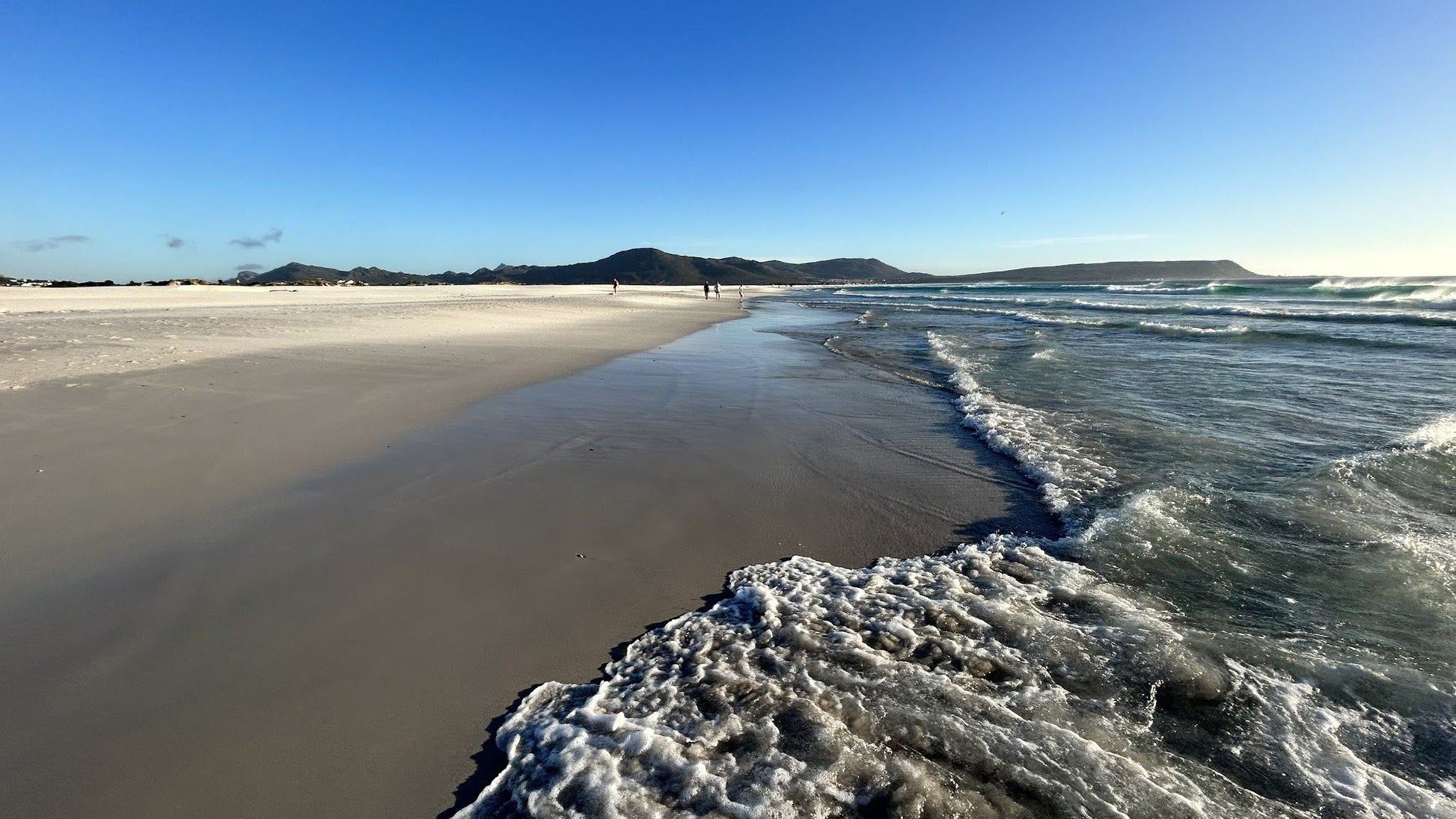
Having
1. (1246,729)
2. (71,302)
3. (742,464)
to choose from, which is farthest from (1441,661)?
(71,302)

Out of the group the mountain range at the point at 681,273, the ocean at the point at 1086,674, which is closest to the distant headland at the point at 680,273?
the mountain range at the point at 681,273

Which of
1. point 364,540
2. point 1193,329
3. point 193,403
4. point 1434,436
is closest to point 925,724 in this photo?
point 364,540

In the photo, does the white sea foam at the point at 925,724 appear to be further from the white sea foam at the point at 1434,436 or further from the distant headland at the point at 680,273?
the distant headland at the point at 680,273

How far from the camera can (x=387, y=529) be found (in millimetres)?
4066

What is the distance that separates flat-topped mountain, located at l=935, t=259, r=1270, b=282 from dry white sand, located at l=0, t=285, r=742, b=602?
404ft

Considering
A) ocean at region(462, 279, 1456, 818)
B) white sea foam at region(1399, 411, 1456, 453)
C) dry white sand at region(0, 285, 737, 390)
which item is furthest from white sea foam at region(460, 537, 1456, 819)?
dry white sand at region(0, 285, 737, 390)

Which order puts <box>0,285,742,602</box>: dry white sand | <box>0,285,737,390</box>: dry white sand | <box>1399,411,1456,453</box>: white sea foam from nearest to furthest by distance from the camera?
1. <box>0,285,742,602</box>: dry white sand
2. <box>1399,411,1456,453</box>: white sea foam
3. <box>0,285,737,390</box>: dry white sand

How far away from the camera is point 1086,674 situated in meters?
2.76

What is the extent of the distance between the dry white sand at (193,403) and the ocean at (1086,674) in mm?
3694

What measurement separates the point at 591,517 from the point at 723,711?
217 cm

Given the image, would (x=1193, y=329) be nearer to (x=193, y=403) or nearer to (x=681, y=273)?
(x=193, y=403)

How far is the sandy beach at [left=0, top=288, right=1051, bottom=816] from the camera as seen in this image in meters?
2.25

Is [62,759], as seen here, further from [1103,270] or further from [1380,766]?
[1103,270]

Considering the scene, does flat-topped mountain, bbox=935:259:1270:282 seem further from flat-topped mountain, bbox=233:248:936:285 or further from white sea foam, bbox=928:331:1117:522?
white sea foam, bbox=928:331:1117:522
